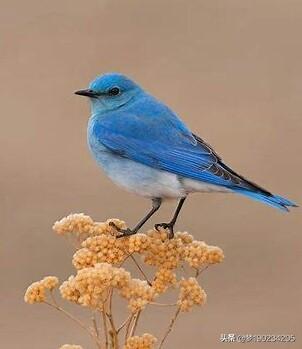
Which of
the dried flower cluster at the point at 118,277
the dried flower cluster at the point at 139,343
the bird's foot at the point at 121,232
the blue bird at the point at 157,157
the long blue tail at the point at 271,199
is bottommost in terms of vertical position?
the dried flower cluster at the point at 139,343

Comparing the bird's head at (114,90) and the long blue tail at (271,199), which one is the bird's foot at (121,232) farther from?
the bird's head at (114,90)

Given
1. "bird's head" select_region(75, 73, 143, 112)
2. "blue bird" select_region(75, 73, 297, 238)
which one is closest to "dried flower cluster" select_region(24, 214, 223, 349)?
"blue bird" select_region(75, 73, 297, 238)

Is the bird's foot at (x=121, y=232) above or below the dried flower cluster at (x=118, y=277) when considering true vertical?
above

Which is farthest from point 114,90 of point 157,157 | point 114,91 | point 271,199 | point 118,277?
point 118,277

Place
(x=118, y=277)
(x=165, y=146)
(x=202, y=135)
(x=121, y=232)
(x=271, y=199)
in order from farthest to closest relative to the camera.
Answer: (x=202, y=135)
(x=165, y=146)
(x=271, y=199)
(x=121, y=232)
(x=118, y=277)

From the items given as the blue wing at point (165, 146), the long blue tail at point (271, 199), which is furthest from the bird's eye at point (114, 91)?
the long blue tail at point (271, 199)

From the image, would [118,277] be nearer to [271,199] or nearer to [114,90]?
[271,199]

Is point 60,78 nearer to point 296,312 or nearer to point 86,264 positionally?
point 296,312
